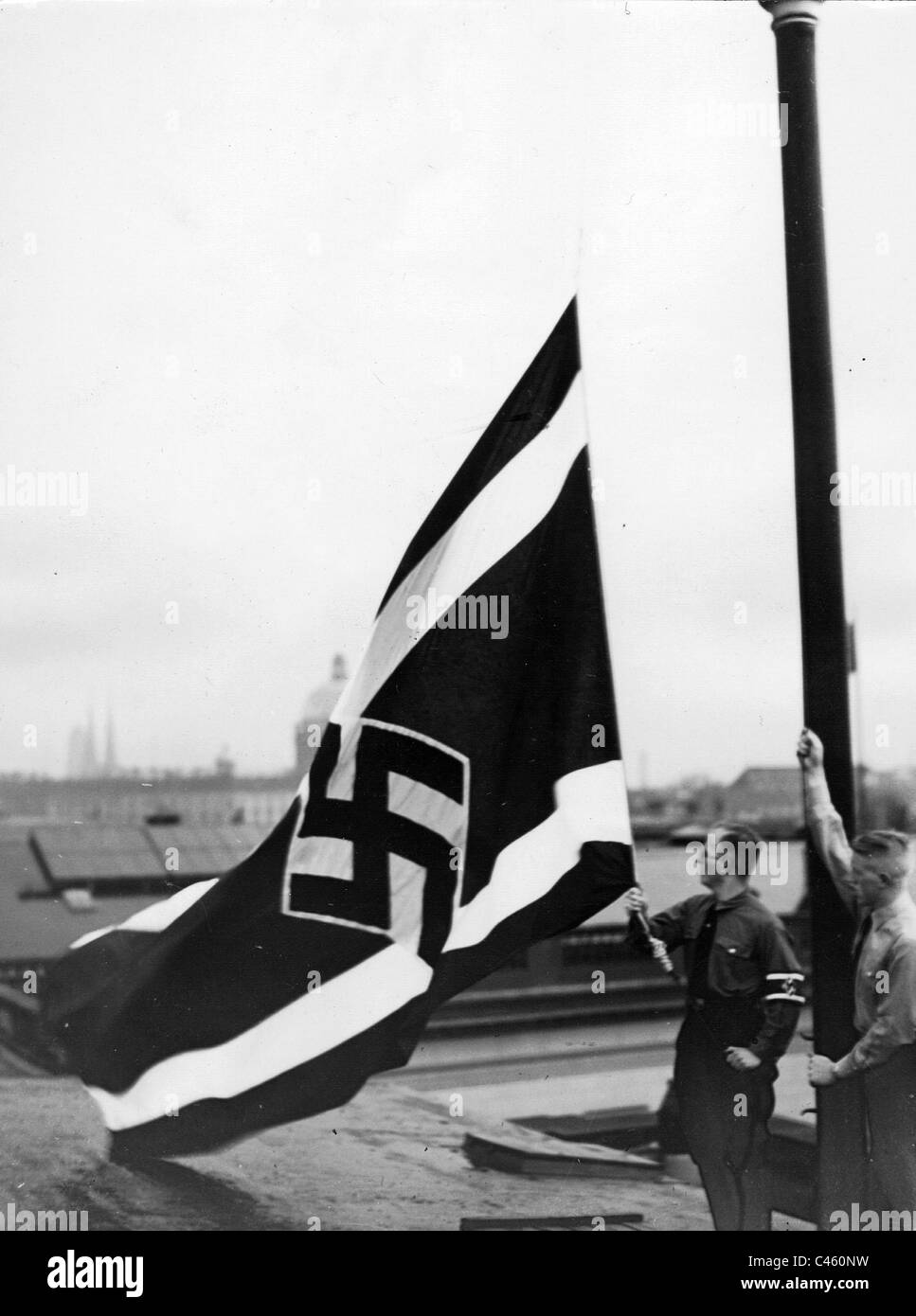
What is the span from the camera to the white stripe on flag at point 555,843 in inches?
116

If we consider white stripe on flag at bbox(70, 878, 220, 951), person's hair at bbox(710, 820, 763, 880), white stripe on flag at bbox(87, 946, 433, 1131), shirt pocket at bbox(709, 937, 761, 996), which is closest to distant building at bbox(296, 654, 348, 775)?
white stripe on flag at bbox(70, 878, 220, 951)

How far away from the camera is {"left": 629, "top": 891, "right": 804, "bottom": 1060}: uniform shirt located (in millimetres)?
2941

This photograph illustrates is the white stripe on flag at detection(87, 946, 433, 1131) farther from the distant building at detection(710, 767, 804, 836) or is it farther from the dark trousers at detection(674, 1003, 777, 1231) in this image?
the distant building at detection(710, 767, 804, 836)

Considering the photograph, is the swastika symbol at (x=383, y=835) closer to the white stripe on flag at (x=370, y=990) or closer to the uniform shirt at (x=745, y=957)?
the white stripe on flag at (x=370, y=990)

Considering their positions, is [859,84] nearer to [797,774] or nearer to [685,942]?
[797,774]

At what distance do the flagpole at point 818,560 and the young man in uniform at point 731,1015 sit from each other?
121 mm

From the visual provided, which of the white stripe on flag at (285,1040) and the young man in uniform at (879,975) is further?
the white stripe on flag at (285,1040)

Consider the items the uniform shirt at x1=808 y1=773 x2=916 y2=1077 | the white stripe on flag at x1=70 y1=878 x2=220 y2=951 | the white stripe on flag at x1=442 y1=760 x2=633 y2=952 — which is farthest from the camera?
the white stripe on flag at x1=70 y1=878 x2=220 y2=951

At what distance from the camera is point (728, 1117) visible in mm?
2971

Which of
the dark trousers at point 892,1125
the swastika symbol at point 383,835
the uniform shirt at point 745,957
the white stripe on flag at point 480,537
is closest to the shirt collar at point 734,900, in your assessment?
the uniform shirt at point 745,957

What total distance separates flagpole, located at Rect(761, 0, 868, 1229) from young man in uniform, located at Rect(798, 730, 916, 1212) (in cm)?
3

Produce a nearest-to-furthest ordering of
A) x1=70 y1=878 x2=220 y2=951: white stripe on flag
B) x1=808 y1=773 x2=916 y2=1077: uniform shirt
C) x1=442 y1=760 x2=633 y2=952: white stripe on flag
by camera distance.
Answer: x1=808 y1=773 x2=916 y2=1077: uniform shirt
x1=442 y1=760 x2=633 y2=952: white stripe on flag
x1=70 y1=878 x2=220 y2=951: white stripe on flag
